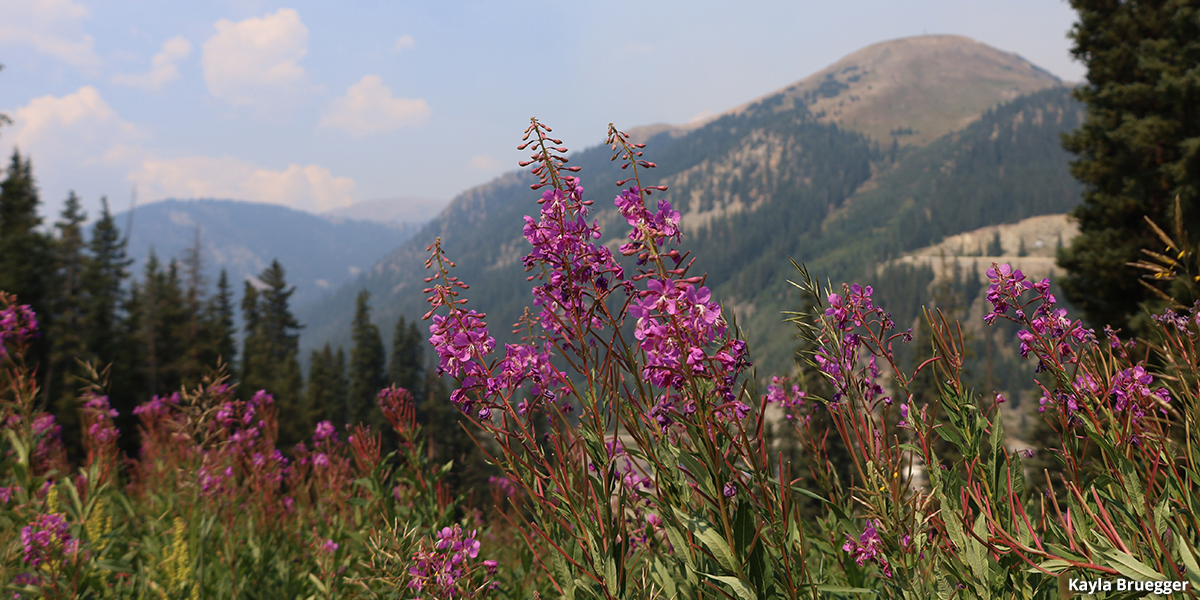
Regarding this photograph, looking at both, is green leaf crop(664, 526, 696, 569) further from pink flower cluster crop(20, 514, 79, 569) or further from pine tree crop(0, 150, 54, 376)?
pine tree crop(0, 150, 54, 376)

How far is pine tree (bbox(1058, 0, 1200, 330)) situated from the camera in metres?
19.2

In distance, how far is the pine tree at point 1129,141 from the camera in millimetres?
19219

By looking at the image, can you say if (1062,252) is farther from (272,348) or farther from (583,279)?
(272,348)

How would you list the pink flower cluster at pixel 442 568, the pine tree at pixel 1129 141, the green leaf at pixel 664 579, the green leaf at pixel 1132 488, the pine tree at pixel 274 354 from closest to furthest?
the green leaf at pixel 1132 488 < the green leaf at pixel 664 579 < the pink flower cluster at pixel 442 568 < the pine tree at pixel 1129 141 < the pine tree at pixel 274 354

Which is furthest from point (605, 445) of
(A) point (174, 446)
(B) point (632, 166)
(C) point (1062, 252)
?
(C) point (1062, 252)

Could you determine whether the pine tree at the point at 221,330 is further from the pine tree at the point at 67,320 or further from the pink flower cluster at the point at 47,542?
the pink flower cluster at the point at 47,542

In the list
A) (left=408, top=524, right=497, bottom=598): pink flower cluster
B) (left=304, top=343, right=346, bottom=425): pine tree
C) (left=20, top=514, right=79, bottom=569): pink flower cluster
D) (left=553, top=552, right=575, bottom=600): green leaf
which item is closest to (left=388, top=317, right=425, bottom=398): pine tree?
(left=304, top=343, right=346, bottom=425): pine tree

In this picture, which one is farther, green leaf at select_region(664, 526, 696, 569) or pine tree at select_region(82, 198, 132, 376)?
pine tree at select_region(82, 198, 132, 376)

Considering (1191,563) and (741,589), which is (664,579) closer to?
(741,589)

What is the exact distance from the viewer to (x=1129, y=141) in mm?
20328

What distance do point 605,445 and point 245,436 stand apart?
5992 mm

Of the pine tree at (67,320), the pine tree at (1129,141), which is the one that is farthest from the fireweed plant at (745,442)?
the pine tree at (67,320)

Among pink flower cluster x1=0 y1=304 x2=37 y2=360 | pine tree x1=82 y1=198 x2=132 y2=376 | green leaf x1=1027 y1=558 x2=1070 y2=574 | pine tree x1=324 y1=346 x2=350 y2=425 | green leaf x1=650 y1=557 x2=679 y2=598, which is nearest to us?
green leaf x1=1027 y1=558 x2=1070 y2=574

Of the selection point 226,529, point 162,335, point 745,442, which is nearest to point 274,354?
point 162,335
